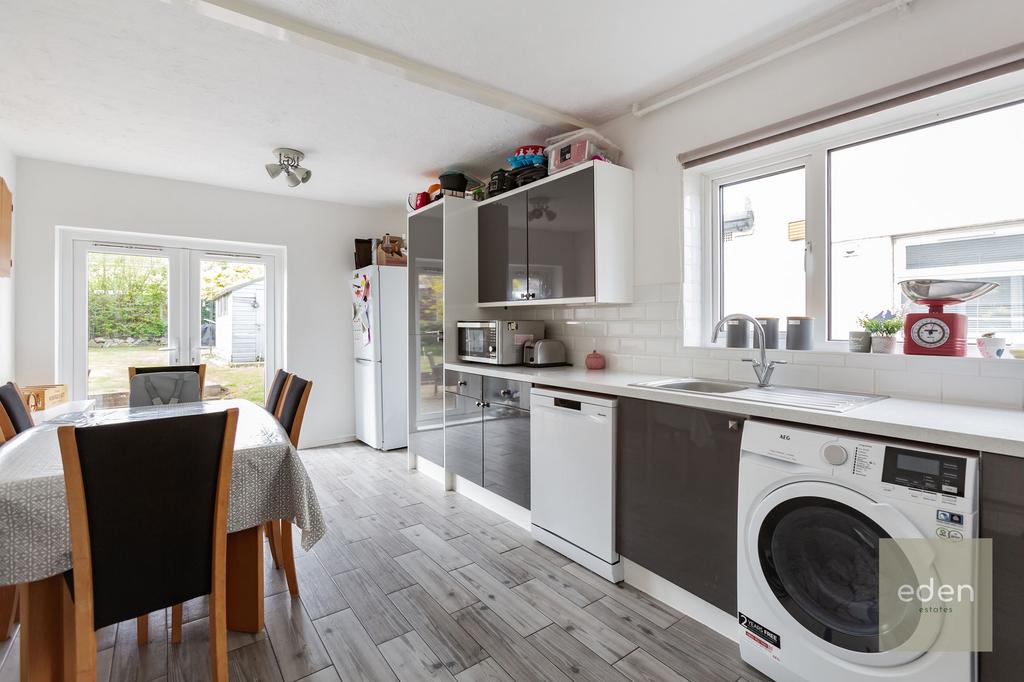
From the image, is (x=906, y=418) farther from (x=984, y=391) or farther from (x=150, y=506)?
(x=150, y=506)

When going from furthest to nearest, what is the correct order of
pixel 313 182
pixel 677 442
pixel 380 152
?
pixel 313 182
pixel 380 152
pixel 677 442

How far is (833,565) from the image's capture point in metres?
1.43

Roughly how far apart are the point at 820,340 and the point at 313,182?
396cm

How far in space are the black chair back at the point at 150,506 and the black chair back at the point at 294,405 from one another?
0.81 metres

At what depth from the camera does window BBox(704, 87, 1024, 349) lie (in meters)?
1.77

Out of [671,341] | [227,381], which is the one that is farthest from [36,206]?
[671,341]

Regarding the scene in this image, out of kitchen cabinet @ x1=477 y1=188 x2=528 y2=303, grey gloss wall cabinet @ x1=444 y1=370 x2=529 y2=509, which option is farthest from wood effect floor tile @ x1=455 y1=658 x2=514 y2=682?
kitchen cabinet @ x1=477 y1=188 x2=528 y2=303

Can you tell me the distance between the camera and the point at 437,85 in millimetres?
2436

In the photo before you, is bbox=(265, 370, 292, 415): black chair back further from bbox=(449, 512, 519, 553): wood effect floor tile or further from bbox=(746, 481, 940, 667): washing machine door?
bbox=(746, 481, 940, 667): washing machine door

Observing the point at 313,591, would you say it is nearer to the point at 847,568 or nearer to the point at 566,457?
the point at 566,457

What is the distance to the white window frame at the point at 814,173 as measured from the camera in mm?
1768

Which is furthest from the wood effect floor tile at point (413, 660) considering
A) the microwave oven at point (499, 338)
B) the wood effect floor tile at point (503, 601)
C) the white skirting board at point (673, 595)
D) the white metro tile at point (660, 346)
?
the white metro tile at point (660, 346)

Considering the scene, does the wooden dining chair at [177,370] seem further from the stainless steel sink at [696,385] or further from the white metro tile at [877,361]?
the white metro tile at [877,361]

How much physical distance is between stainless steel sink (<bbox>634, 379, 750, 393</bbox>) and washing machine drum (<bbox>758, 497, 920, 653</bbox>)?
74cm
